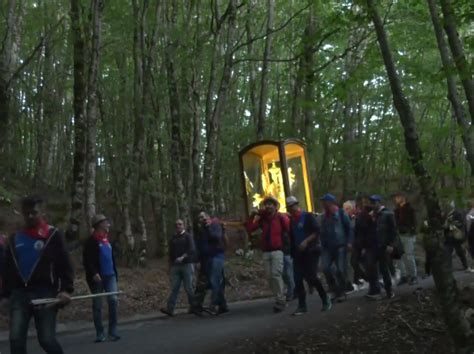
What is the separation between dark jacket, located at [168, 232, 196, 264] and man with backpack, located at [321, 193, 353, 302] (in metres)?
2.46

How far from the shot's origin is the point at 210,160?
16750mm

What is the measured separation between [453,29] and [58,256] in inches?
251

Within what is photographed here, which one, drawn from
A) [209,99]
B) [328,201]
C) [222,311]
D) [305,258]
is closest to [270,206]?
[305,258]

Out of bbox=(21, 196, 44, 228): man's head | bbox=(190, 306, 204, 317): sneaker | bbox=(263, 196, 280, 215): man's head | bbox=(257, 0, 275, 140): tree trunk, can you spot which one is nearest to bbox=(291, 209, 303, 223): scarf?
bbox=(263, 196, 280, 215): man's head

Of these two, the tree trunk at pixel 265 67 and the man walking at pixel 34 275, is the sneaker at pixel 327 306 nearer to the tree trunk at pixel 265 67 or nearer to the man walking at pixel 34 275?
the man walking at pixel 34 275

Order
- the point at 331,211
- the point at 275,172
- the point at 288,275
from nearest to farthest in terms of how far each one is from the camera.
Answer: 1. the point at 331,211
2. the point at 288,275
3. the point at 275,172

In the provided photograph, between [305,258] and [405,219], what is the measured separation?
3765 mm

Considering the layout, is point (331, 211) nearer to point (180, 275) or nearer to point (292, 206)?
point (292, 206)

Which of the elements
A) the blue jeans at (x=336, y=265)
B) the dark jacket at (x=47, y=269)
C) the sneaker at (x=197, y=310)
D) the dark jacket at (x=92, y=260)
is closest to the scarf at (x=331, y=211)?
the blue jeans at (x=336, y=265)

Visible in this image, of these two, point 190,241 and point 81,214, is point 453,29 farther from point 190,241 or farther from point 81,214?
point 81,214

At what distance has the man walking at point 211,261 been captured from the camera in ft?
42.3

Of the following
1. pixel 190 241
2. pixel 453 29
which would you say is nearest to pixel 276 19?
pixel 190 241

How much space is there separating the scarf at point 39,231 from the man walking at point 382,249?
280 inches

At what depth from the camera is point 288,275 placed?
1370cm
